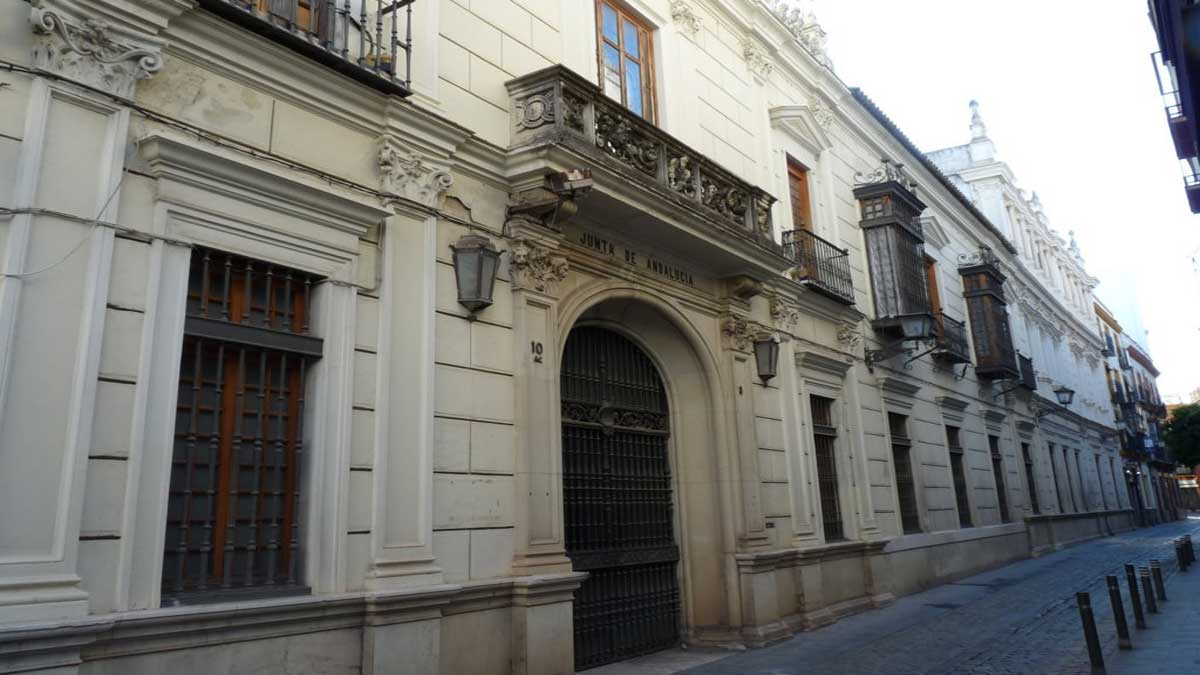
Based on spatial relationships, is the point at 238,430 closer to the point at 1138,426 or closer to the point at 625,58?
the point at 625,58

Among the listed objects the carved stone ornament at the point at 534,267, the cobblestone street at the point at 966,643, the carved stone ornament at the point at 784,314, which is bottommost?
the cobblestone street at the point at 966,643

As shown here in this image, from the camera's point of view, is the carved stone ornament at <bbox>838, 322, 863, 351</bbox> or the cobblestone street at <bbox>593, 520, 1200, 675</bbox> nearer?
the cobblestone street at <bbox>593, 520, 1200, 675</bbox>

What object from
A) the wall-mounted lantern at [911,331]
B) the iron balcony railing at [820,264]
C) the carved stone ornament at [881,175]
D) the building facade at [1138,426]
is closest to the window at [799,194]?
the iron balcony railing at [820,264]

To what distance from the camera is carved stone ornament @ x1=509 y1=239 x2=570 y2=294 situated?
806 cm

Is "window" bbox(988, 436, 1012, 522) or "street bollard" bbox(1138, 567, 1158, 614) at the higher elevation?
"window" bbox(988, 436, 1012, 522)

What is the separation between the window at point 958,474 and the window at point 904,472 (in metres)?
2.74

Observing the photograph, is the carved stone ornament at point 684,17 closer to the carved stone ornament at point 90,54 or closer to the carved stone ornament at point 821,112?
the carved stone ornament at point 821,112

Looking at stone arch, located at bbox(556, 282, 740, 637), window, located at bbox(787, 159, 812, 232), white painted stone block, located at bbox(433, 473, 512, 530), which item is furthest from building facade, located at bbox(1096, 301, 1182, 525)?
white painted stone block, located at bbox(433, 473, 512, 530)

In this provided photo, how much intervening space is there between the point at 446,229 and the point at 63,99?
3109 millimetres

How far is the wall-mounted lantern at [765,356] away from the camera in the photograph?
452 inches

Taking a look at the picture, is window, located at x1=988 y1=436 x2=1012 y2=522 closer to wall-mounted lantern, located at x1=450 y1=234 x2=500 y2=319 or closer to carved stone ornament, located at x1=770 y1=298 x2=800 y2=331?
carved stone ornament, located at x1=770 y1=298 x2=800 y2=331

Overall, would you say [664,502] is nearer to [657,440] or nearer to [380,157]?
[657,440]

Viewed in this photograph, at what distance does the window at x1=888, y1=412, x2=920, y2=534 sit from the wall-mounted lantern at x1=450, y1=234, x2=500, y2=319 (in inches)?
422

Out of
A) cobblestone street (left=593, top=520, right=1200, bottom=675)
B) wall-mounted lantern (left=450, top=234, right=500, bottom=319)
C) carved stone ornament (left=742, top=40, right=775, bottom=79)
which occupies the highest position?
carved stone ornament (left=742, top=40, right=775, bottom=79)
